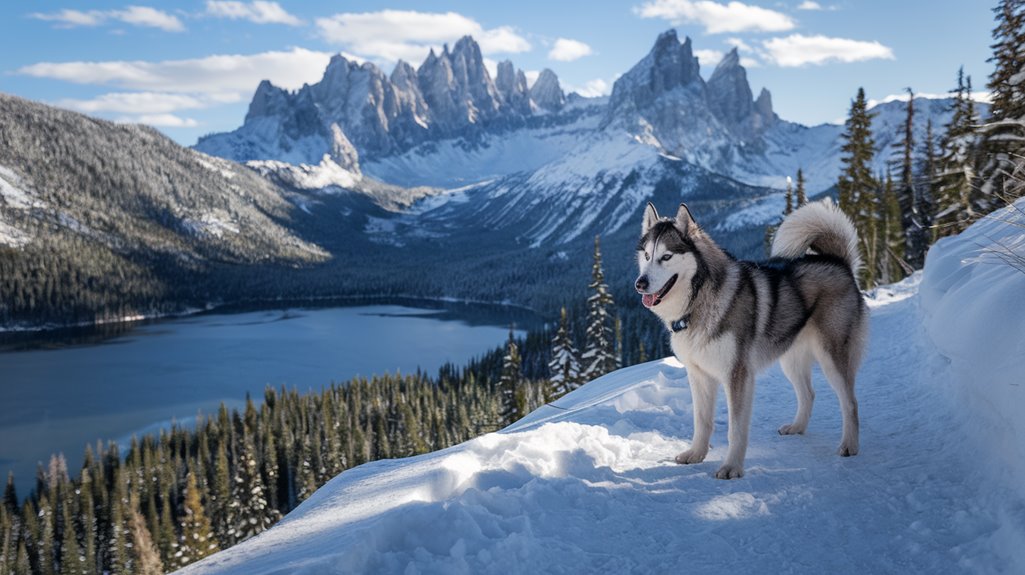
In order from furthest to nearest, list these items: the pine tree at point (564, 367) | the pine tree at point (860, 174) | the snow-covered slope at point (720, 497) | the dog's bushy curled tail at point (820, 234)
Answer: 1. the pine tree at point (860, 174)
2. the pine tree at point (564, 367)
3. the dog's bushy curled tail at point (820, 234)
4. the snow-covered slope at point (720, 497)

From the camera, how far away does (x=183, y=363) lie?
105 metres

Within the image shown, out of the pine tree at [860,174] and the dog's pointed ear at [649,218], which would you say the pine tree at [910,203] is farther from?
the dog's pointed ear at [649,218]

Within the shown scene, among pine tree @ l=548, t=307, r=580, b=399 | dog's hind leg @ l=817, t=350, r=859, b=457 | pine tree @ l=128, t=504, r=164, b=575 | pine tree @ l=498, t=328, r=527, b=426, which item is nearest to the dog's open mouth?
dog's hind leg @ l=817, t=350, r=859, b=457

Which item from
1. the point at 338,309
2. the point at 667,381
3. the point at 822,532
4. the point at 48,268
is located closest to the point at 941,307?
the point at 667,381

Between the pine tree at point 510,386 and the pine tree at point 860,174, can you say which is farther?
the pine tree at point 510,386

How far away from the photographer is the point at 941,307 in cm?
828

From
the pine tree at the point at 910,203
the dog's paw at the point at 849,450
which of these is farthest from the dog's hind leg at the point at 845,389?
the pine tree at the point at 910,203

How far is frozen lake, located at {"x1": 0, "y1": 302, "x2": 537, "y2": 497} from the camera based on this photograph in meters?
73.7

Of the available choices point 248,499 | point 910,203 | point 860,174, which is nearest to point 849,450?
point 860,174

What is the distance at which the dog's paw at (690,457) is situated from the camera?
620 centimetres

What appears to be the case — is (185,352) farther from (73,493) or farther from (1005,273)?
(1005,273)

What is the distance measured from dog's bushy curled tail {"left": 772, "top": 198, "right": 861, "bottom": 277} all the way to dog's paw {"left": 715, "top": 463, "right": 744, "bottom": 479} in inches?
111

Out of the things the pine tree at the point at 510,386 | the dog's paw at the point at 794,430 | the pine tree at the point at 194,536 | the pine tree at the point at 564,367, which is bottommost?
the pine tree at the point at 194,536

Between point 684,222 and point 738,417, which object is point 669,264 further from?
point 738,417
